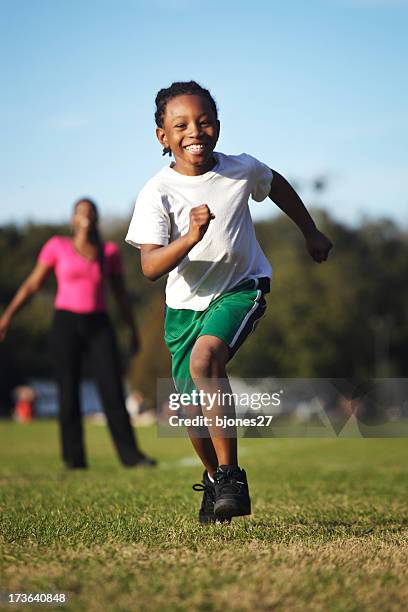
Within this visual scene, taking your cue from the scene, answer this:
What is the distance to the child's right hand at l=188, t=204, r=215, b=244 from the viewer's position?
484 cm

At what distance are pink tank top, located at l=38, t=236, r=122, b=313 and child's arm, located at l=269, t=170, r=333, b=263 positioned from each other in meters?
5.39

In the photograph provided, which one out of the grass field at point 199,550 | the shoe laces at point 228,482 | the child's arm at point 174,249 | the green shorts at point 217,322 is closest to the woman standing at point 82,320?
the grass field at point 199,550

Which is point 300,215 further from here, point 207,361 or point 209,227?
point 207,361

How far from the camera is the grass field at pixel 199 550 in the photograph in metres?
3.44

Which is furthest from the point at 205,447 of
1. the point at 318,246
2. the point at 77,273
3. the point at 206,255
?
the point at 77,273

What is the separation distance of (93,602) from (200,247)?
2.48 meters

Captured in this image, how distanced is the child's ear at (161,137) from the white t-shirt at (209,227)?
0.56 ft

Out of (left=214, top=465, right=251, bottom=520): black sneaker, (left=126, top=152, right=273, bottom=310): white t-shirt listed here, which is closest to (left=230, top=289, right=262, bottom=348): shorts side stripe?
(left=126, top=152, right=273, bottom=310): white t-shirt

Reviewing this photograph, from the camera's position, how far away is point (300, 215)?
607 centimetres

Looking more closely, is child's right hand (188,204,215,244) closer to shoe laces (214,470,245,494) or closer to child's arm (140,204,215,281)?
child's arm (140,204,215,281)

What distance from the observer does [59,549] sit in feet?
14.5

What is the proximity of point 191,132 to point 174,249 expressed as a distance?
0.79 meters

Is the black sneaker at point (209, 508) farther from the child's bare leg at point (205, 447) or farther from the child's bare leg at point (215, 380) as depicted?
the child's bare leg at point (215, 380)

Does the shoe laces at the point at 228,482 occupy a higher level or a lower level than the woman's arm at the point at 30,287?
lower
